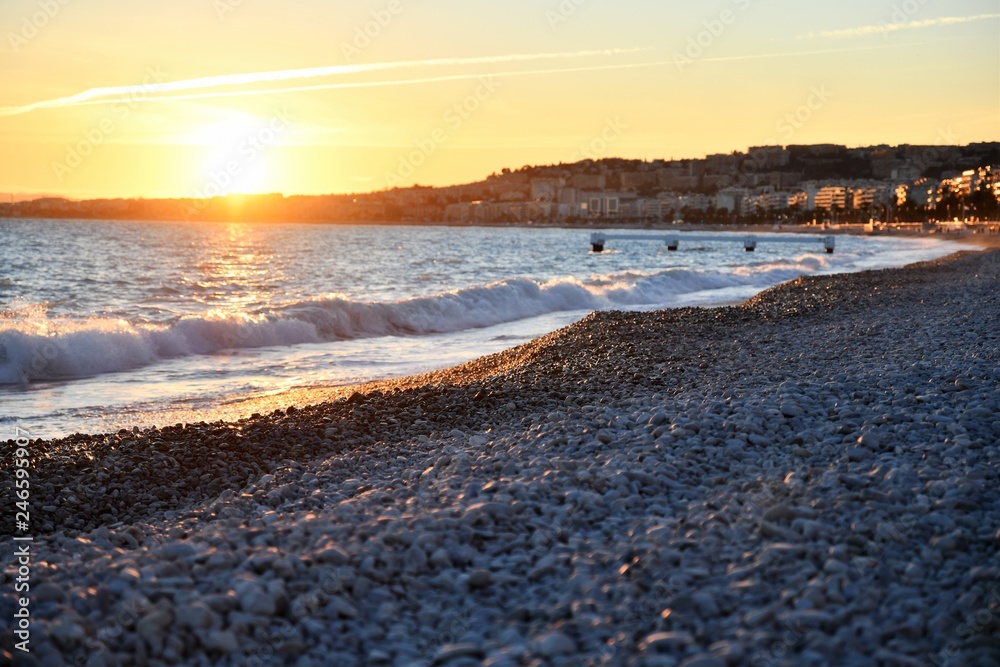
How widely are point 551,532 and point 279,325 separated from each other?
1452 cm

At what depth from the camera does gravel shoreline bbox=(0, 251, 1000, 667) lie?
338 centimetres

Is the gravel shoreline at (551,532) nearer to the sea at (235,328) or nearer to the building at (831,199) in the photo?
the sea at (235,328)

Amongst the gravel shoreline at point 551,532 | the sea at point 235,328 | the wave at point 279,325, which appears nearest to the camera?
the gravel shoreline at point 551,532

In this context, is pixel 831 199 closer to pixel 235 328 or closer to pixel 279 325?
pixel 279 325

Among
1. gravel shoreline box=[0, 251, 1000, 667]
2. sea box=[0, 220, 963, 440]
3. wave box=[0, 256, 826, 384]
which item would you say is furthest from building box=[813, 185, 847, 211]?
gravel shoreline box=[0, 251, 1000, 667]

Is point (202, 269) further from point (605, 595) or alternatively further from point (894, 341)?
point (605, 595)

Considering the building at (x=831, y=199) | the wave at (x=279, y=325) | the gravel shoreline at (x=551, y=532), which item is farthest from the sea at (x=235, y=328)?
the building at (x=831, y=199)

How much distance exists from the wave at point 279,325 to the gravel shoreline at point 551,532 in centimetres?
607

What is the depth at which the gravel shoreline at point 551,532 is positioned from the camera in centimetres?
338

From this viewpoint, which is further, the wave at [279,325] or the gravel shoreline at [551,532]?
the wave at [279,325]

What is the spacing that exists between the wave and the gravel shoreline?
607 cm

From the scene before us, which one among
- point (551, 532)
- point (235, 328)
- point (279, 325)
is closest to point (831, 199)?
point (279, 325)

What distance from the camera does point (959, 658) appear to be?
3.06 meters

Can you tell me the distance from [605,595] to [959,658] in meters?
1.38
